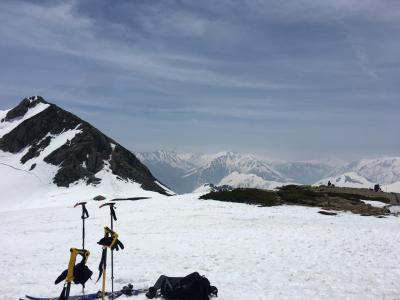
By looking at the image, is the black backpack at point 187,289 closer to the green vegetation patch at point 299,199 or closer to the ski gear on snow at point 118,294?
the ski gear on snow at point 118,294

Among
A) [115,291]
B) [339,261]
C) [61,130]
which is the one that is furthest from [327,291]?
[61,130]

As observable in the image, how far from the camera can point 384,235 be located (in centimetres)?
2519

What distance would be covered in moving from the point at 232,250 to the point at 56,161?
103869mm

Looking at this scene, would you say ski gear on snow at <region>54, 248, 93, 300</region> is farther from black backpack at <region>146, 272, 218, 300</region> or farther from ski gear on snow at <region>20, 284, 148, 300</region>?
black backpack at <region>146, 272, 218, 300</region>

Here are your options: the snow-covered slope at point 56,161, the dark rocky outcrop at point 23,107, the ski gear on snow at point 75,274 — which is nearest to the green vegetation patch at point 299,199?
the ski gear on snow at point 75,274

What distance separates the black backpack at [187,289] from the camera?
14141mm

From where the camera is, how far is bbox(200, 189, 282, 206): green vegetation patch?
40.2 m

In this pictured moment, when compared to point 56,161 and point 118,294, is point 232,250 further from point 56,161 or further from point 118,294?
point 56,161

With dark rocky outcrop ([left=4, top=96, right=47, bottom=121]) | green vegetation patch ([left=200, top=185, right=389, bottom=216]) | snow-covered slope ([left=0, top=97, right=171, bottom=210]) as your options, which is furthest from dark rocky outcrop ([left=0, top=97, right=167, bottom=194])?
green vegetation patch ([left=200, top=185, right=389, bottom=216])

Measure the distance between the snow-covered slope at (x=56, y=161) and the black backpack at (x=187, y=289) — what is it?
235ft

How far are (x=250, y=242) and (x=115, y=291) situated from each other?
34.7 ft

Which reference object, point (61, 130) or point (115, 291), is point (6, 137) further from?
point (115, 291)

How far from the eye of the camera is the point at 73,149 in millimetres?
120688

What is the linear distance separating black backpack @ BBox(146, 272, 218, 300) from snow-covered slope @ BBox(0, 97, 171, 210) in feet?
235
